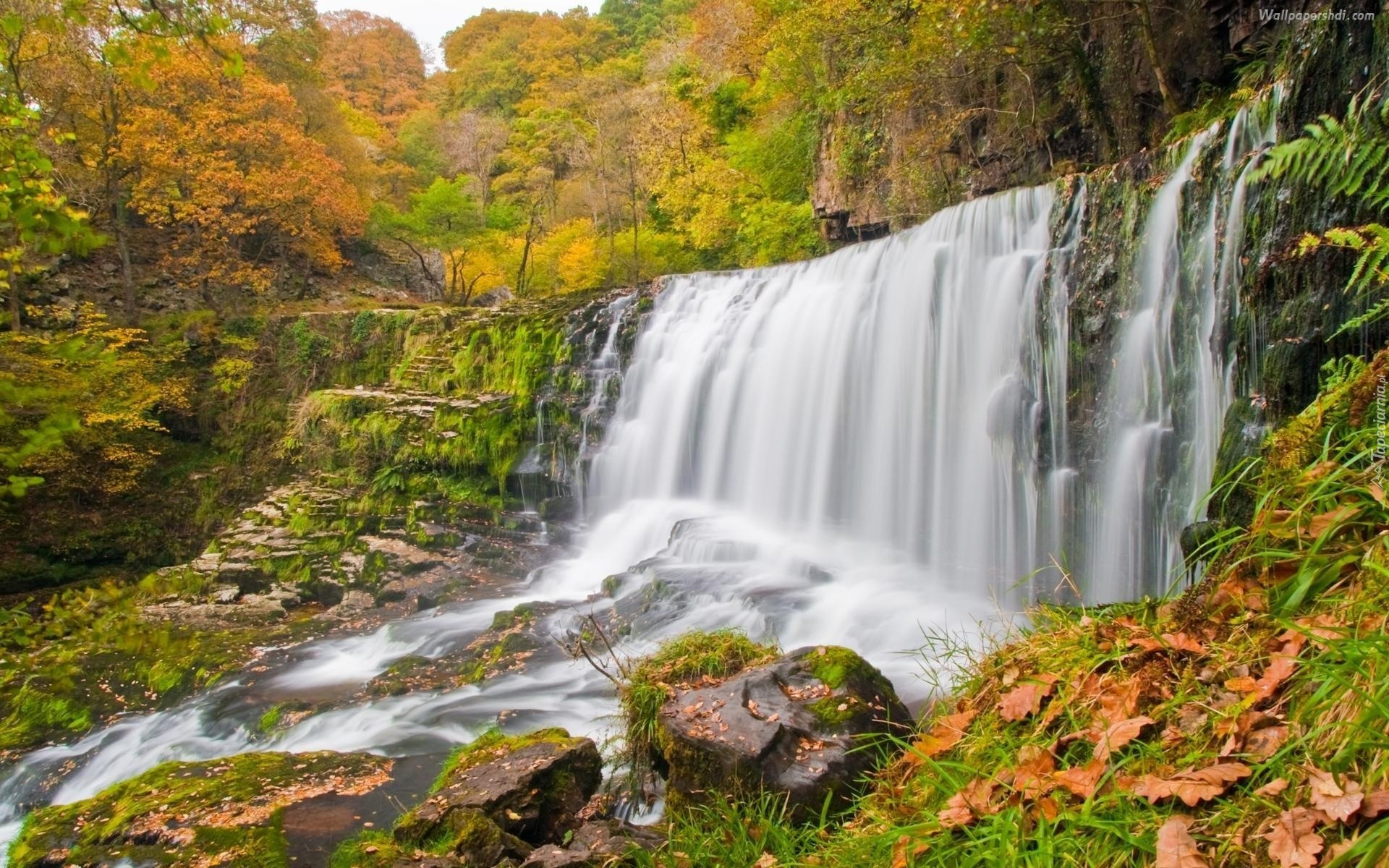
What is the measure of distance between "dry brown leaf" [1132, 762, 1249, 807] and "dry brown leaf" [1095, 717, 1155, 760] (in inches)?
6.6

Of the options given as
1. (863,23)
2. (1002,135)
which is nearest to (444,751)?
(1002,135)

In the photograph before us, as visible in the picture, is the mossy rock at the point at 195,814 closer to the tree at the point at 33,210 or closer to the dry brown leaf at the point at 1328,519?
the tree at the point at 33,210

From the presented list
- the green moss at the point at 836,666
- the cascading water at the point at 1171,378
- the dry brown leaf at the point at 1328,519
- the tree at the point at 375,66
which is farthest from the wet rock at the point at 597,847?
the tree at the point at 375,66

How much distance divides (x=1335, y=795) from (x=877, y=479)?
768 cm

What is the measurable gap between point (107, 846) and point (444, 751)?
2009 millimetres

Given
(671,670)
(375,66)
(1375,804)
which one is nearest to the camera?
(1375,804)

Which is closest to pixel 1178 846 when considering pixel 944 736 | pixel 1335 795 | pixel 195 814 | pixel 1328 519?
pixel 1335 795

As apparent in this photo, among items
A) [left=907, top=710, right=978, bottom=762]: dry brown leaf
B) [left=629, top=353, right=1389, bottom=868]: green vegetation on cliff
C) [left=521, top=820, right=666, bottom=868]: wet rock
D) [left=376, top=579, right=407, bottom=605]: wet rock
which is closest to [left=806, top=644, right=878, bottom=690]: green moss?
[left=629, top=353, right=1389, bottom=868]: green vegetation on cliff

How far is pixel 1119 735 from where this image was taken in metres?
2.12

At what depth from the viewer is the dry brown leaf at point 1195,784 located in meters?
1.79

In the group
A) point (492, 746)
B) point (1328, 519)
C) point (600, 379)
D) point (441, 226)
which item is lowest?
point (492, 746)

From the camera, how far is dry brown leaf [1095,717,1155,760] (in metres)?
2.08

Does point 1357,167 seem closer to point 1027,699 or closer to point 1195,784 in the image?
point 1027,699

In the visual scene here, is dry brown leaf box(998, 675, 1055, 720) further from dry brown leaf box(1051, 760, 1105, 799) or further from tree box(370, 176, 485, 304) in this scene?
tree box(370, 176, 485, 304)
